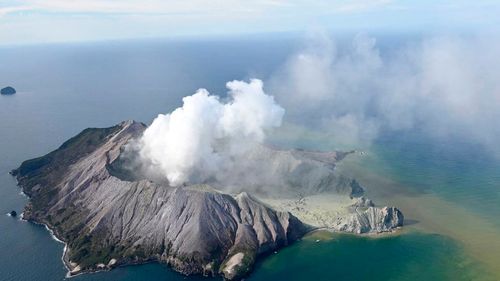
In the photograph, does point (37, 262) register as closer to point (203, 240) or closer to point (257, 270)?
point (203, 240)

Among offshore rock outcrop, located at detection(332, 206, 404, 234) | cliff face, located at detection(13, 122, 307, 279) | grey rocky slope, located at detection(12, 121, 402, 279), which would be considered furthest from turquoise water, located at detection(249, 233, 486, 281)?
cliff face, located at detection(13, 122, 307, 279)

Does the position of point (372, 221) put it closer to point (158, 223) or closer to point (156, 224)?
point (158, 223)

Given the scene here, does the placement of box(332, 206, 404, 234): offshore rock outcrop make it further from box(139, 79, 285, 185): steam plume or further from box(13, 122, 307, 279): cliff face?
box(139, 79, 285, 185): steam plume

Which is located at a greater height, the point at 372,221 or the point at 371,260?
the point at 372,221

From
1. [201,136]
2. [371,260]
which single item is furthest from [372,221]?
[201,136]

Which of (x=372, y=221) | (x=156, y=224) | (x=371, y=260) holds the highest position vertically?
(x=372, y=221)

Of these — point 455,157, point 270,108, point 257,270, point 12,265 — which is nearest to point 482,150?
point 455,157
